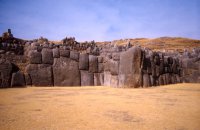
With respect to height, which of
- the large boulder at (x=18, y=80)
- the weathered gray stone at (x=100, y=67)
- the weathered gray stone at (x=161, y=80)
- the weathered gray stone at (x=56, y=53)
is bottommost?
the weathered gray stone at (x=161, y=80)

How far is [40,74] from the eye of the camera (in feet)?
21.1

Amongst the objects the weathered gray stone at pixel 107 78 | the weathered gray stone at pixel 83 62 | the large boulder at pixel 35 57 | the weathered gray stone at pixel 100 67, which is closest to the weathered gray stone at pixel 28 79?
the large boulder at pixel 35 57

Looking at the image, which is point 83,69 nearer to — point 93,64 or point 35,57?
point 93,64

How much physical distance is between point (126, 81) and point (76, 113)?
12.8 feet

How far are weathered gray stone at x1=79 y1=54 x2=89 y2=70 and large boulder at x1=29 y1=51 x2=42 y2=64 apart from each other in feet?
4.89

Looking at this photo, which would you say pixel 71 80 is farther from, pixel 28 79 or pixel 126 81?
pixel 126 81

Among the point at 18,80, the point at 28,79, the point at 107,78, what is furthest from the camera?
the point at 107,78

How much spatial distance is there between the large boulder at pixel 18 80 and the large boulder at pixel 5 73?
0.40 feet

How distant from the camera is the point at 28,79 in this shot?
618 cm

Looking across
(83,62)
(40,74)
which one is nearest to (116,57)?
(83,62)

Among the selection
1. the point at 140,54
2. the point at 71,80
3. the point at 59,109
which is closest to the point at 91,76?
the point at 71,80

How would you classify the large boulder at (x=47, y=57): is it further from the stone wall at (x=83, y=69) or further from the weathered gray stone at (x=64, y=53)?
the weathered gray stone at (x=64, y=53)

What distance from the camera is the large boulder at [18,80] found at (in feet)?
19.1

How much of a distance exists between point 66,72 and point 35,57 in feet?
3.92
